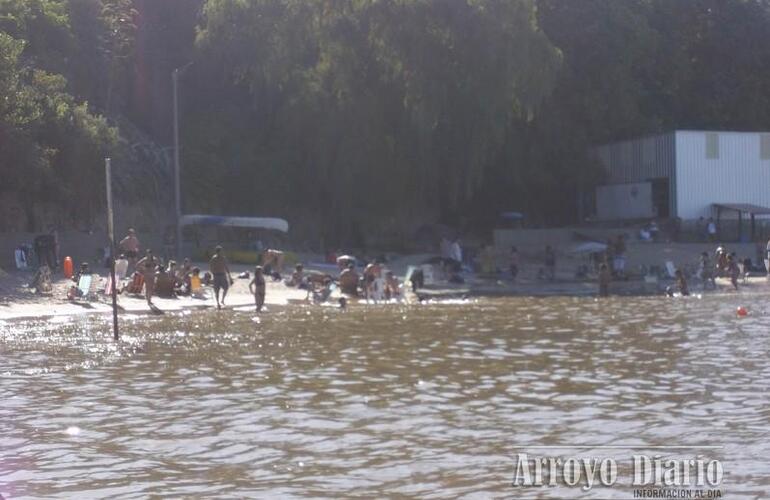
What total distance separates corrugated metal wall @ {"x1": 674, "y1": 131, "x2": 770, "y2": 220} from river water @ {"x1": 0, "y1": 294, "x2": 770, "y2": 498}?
28.1 metres

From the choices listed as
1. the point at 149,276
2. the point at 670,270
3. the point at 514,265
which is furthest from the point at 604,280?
the point at 149,276

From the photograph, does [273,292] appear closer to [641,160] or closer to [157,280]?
[157,280]

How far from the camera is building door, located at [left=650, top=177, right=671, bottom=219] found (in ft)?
174

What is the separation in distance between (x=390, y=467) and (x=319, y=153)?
36902 millimetres

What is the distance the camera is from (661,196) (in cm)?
5381

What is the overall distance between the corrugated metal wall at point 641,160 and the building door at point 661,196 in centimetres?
34

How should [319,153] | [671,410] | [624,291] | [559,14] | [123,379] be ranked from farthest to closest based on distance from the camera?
[559,14]
[319,153]
[624,291]
[123,379]
[671,410]

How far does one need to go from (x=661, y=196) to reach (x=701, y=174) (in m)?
2.39

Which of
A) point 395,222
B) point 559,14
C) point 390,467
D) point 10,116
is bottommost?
point 390,467

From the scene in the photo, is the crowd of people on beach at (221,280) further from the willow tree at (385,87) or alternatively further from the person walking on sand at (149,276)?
the willow tree at (385,87)

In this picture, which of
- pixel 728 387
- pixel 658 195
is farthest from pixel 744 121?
pixel 728 387

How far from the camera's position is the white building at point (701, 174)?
51.9m

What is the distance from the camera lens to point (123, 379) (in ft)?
55.6

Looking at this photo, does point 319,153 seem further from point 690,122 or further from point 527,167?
point 690,122
